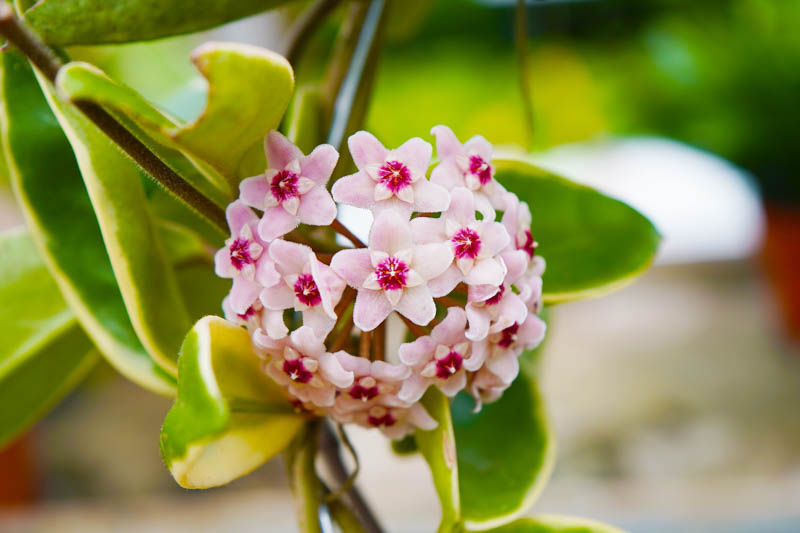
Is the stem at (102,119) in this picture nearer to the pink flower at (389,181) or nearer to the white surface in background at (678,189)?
the pink flower at (389,181)

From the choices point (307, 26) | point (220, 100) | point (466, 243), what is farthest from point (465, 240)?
point (307, 26)

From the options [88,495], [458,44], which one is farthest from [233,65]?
[458,44]

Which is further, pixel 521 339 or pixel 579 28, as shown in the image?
pixel 579 28

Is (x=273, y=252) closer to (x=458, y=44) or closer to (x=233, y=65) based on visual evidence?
(x=233, y=65)

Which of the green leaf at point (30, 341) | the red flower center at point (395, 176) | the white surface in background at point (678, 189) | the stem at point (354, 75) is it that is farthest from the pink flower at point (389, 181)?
the white surface in background at point (678, 189)

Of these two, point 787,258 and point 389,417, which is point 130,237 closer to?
point 389,417
